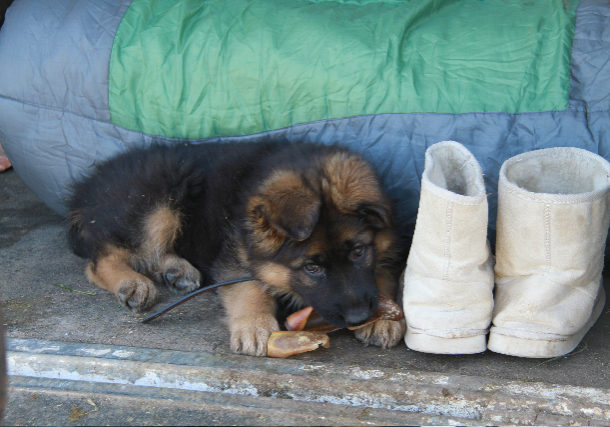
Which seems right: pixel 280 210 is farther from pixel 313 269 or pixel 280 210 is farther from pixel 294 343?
pixel 294 343

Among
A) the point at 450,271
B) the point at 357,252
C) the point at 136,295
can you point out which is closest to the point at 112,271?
the point at 136,295

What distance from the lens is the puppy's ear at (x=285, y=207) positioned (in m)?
2.92

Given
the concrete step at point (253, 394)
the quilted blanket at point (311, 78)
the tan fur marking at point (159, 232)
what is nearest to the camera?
the concrete step at point (253, 394)

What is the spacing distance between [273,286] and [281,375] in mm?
637

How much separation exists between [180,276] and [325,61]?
1.44 m

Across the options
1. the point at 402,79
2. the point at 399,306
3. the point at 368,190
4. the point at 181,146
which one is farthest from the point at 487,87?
the point at 181,146

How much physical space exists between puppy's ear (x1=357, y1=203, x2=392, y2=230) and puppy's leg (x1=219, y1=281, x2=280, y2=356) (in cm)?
65

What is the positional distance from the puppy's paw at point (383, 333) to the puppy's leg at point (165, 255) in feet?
3.84

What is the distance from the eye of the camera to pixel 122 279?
371 cm

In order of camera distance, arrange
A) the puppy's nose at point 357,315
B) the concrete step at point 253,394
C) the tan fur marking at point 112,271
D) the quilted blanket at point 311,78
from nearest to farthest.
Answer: the concrete step at point 253,394 < the puppy's nose at point 357,315 < the quilted blanket at point 311,78 < the tan fur marking at point 112,271

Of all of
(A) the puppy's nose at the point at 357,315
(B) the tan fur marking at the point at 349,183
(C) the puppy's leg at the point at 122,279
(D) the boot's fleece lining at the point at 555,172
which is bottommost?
(C) the puppy's leg at the point at 122,279

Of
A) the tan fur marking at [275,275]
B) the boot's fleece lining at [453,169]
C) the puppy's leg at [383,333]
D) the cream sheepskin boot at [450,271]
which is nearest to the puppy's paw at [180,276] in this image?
the tan fur marking at [275,275]

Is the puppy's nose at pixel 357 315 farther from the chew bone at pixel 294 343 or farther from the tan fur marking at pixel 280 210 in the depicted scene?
the tan fur marking at pixel 280 210

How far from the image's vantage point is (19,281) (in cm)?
402
